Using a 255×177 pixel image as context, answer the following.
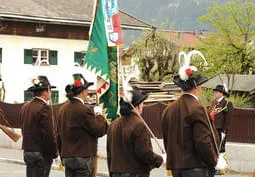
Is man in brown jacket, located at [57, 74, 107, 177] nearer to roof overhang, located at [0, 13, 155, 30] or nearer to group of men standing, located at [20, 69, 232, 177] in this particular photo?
group of men standing, located at [20, 69, 232, 177]

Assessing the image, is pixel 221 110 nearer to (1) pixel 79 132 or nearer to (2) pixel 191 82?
(1) pixel 79 132

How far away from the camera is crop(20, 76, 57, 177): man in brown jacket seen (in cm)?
1055

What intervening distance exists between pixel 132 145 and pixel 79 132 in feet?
5.75

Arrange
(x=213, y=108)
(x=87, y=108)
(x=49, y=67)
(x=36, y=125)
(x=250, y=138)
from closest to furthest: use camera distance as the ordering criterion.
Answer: (x=87, y=108) < (x=36, y=125) < (x=213, y=108) < (x=250, y=138) < (x=49, y=67)

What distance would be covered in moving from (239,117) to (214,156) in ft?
29.0

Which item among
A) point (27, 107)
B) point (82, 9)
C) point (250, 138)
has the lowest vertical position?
point (250, 138)

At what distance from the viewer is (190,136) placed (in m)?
8.04

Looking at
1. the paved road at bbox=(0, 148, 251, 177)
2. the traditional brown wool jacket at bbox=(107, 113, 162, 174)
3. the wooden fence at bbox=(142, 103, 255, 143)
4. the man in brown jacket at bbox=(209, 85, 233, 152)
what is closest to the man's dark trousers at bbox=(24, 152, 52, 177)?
the traditional brown wool jacket at bbox=(107, 113, 162, 174)

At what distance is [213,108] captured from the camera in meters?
14.4

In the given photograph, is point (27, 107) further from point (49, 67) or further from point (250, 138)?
point (49, 67)

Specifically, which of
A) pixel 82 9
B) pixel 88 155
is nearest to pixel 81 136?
pixel 88 155

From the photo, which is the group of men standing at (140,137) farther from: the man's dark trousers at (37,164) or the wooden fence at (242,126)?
the wooden fence at (242,126)

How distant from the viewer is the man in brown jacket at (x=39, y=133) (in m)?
10.5

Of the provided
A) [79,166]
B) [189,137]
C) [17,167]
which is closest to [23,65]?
[17,167]
